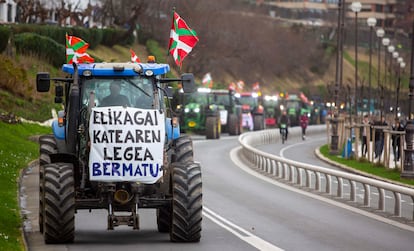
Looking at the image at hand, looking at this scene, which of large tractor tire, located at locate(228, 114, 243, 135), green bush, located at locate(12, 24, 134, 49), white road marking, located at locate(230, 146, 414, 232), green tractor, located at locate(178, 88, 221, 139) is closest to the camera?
white road marking, located at locate(230, 146, 414, 232)

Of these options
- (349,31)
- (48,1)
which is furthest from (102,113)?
(349,31)

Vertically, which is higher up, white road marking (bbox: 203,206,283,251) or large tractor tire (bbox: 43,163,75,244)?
large tractor tire (bbox: 43,163,75,244)

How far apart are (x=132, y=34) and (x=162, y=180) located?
63.5 meters

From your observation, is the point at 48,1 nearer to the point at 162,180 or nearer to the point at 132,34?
the point at 132,34

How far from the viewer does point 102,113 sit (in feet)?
61.5

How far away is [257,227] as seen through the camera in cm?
2256

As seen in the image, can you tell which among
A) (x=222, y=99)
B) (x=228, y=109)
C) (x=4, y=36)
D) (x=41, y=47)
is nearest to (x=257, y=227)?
(x=4, y=36)

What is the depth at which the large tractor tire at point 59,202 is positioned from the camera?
18562mm

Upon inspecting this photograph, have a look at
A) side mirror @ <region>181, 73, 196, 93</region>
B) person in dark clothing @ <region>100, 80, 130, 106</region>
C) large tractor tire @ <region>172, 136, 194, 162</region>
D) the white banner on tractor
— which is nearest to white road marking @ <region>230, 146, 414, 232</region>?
large tractor tire @ <region>172, 136, 194, 162</region>

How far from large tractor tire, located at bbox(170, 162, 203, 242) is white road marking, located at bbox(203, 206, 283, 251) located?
0.99m

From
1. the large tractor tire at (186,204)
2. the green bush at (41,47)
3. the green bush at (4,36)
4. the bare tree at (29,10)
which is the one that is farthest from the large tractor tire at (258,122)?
the large tractor tire at (186,204)

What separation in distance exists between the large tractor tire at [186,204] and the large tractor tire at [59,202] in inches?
58.9

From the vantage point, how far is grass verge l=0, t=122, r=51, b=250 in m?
19.7

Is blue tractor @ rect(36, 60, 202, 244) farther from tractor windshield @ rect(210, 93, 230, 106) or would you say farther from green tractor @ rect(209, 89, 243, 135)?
tractor windshield @ rect(210, 93, 230, 106)
